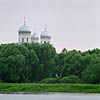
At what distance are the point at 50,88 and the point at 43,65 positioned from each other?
20.5 metres

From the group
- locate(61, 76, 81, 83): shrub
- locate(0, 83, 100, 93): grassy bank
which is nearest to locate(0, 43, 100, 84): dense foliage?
locate(61, 76, 81, 83): shrub

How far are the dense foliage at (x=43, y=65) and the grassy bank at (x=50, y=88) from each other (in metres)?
4.48

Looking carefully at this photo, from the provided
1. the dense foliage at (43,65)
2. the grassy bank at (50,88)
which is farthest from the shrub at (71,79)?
the grassy bank at (50,88)

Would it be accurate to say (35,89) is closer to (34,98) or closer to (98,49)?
(34,98)

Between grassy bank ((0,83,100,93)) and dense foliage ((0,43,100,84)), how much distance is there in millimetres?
4484

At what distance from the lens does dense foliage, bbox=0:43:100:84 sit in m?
95.6

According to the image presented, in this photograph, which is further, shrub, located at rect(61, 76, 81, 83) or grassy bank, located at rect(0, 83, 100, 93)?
shrub, located at rect(61, 76, 81, 83)

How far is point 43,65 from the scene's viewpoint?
109375 millimetres

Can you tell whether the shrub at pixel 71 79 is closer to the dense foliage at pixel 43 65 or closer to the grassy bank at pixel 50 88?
the dense foliage at pixel 43 65

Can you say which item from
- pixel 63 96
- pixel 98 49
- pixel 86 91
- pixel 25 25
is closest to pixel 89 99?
pixel 63 96

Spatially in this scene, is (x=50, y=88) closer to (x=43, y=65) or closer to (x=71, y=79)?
(x=71, y=79)

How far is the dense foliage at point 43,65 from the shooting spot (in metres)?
95.6

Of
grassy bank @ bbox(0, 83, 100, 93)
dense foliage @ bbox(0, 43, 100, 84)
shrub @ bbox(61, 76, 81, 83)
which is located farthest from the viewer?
dense foliage @ bbox(0, 43, 100, 84)

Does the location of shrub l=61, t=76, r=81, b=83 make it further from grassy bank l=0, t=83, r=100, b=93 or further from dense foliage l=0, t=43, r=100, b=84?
→ grassy bank l=0, t=83, r=100, b=93
